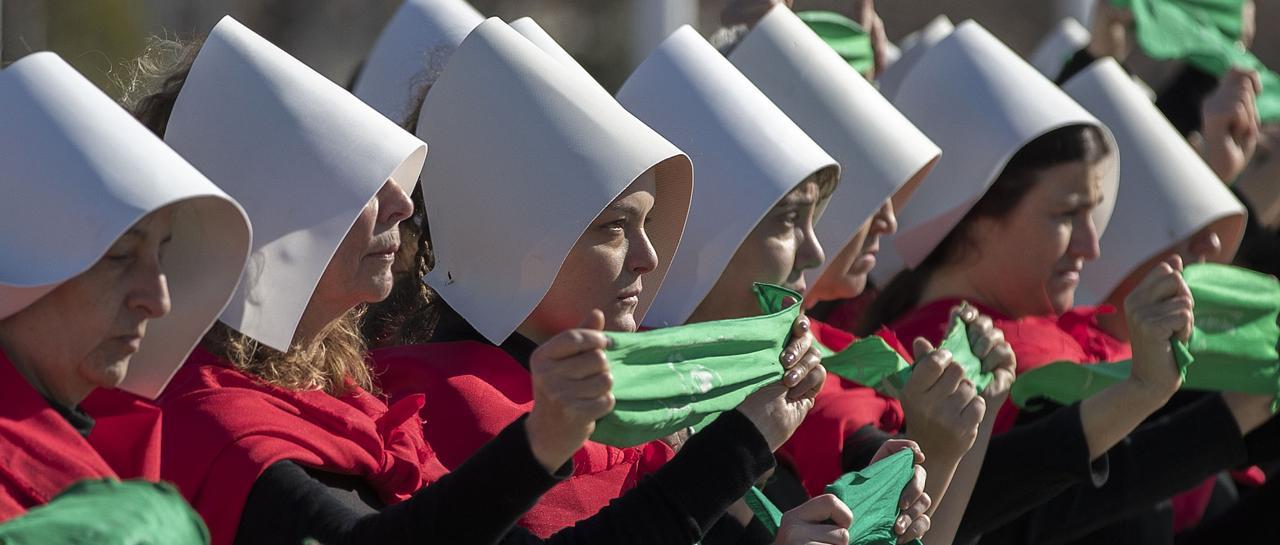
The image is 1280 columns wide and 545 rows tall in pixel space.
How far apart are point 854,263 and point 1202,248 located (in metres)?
1.21

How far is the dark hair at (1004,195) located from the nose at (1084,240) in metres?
0.14

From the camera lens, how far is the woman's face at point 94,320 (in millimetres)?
2529

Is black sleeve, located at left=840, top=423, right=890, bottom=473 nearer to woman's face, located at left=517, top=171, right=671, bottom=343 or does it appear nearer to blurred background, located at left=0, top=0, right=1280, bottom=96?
woman's face, located at left=517, top=171, right=671, bottom=343

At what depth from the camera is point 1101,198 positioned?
4781 millimetres

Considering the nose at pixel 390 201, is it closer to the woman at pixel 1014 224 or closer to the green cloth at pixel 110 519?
the green cloth at pixel 110 519

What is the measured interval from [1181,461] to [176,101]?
2.27 m

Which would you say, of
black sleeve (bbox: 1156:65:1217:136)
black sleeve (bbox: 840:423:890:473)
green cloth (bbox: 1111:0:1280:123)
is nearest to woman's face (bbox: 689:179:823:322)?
black sleeve (bbox: 840:423:890:473)

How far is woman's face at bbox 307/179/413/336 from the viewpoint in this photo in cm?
305

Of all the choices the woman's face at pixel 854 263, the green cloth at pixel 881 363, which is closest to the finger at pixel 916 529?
the green cloth at pixel 881 363

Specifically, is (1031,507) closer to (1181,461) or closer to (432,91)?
(1181,461)

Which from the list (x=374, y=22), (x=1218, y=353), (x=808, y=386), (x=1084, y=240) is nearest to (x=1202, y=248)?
(x=1084, y=240)

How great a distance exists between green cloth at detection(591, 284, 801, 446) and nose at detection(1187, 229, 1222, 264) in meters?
2.19

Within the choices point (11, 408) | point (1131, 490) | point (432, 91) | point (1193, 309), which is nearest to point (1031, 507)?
point (1131, 490)

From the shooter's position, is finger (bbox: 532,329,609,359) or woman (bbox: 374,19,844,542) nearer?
finger (bbox: 532,329,609,359)
